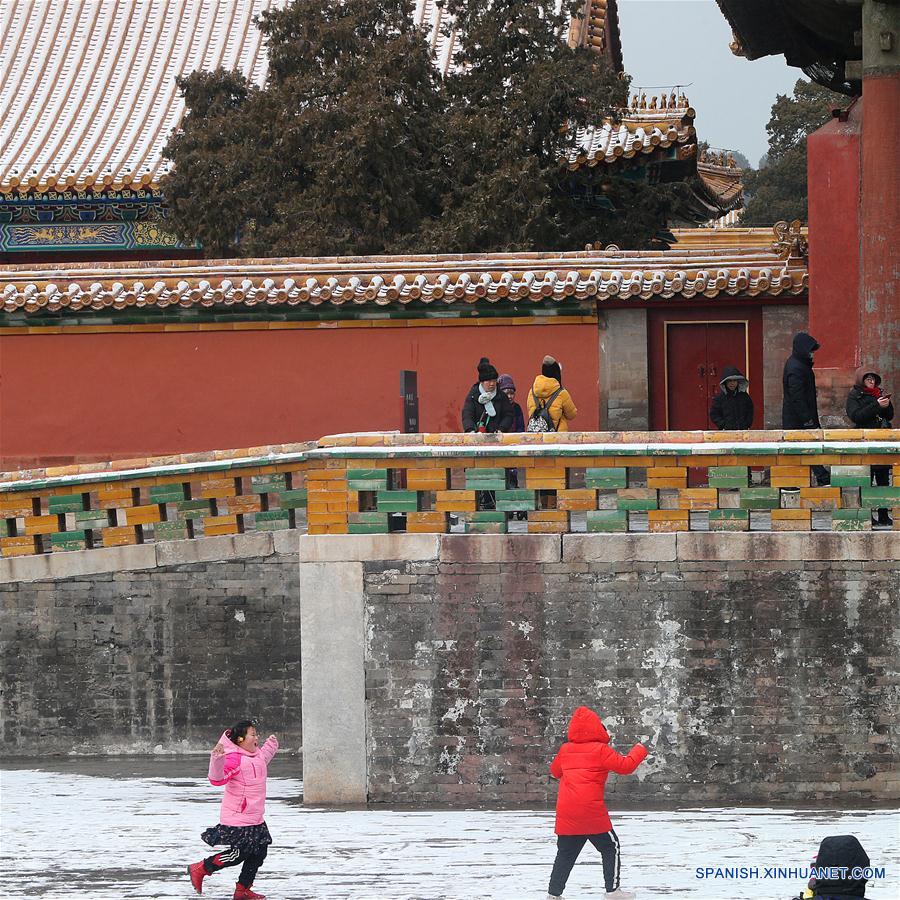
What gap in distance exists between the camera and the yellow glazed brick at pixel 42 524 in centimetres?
1313

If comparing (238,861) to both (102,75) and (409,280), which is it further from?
(102,75)

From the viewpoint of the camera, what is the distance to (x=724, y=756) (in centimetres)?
1107

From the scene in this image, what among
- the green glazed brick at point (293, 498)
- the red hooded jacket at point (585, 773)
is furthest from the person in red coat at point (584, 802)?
the green glazed brick at point (293, 498)

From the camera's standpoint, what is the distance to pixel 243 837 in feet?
30.6

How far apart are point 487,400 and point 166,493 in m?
2.39

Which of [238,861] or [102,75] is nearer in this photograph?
[238,861]

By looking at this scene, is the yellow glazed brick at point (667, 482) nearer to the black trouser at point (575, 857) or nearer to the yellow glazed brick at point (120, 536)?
the black trouser at point (575, 857)

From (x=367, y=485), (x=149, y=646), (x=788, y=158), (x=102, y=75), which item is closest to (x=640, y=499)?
(x=367, y=485)

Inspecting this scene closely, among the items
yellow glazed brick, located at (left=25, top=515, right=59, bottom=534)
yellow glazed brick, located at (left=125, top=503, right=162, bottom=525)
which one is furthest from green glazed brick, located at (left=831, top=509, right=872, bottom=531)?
yellow glazed brick, located at (left=25, top=515, right=59, bottom=534)

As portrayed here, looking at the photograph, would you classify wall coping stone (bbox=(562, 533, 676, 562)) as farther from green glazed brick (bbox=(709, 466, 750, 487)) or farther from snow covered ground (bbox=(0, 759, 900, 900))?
snow covered ground (bbox=(0, 759, 900, 900))

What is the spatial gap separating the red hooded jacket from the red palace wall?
8.00 meters

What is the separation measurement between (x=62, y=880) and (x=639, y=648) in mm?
3552

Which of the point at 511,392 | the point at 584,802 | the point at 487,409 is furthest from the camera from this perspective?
the point at 511,392

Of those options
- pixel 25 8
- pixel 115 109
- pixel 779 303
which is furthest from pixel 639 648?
pixel 25 8
